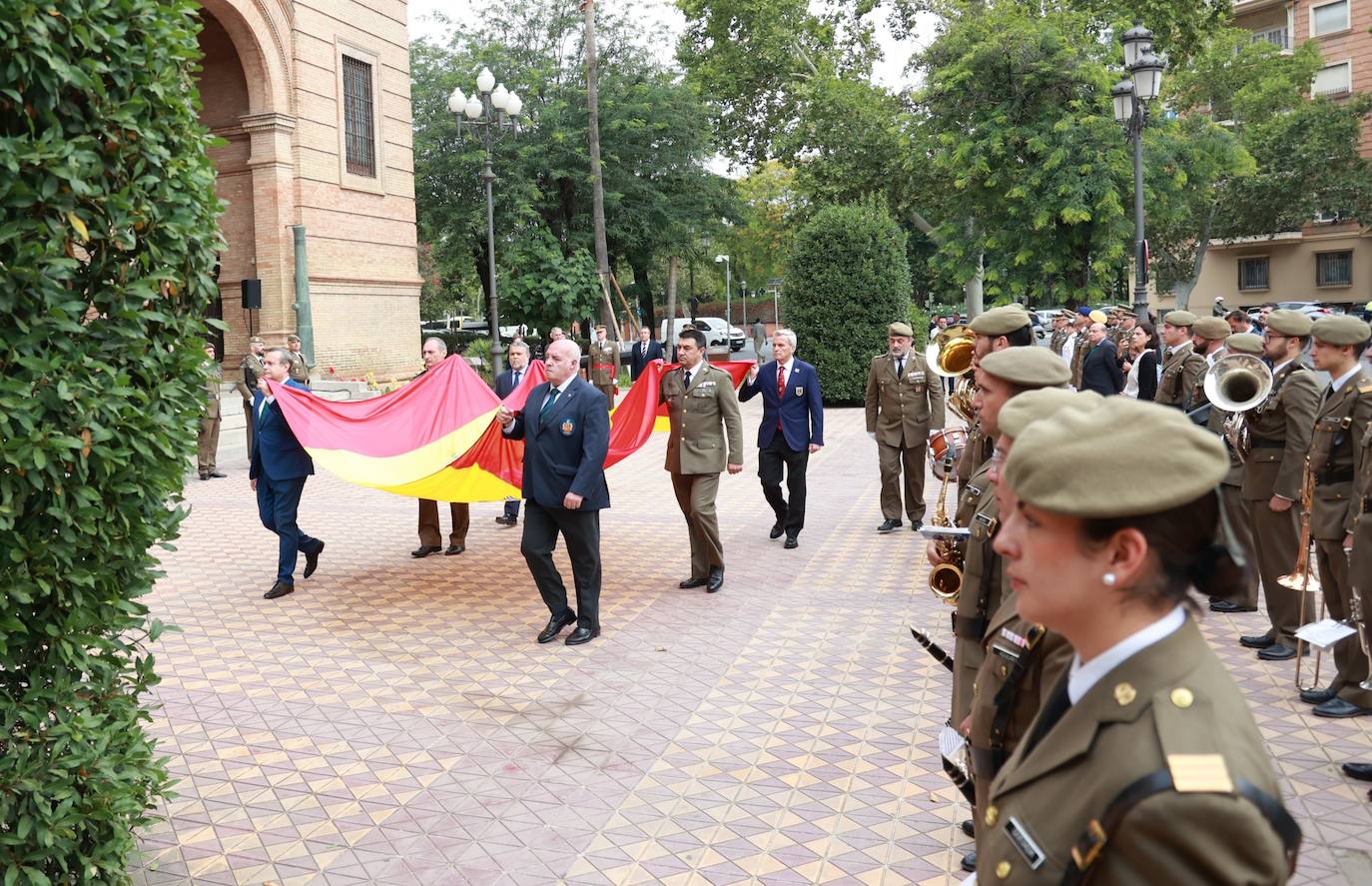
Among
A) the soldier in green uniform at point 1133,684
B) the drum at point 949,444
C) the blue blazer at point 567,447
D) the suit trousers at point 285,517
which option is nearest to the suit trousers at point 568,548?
the blue blazer at point 567,447

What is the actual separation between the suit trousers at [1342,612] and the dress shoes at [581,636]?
4689 mm

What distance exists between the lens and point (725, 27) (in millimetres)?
40312

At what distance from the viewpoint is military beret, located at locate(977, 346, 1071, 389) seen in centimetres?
374

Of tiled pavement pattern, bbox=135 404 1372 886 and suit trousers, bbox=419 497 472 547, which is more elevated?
suit trousers, bbox=419 497 472 547

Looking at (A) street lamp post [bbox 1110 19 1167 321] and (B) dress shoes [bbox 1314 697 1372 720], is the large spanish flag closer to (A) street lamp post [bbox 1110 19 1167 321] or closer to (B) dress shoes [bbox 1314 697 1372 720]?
(B) dress shoes [bbox 1314 697 1372 720]

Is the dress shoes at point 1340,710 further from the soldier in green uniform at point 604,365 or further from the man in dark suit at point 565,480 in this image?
the soldier in green uniform at point 604,365

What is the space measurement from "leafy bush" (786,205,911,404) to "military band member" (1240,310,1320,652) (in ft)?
59.3

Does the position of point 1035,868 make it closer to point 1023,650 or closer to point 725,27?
point 1023,650

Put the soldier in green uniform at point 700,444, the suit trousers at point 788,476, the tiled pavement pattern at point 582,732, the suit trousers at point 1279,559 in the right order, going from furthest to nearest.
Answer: the suit trousers at point 788,476, the soldier in green uniform at point 700,444, the suit trousers at point 1279,559, the tiled pavement pattern at point 582,732

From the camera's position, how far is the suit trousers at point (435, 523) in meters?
11.3

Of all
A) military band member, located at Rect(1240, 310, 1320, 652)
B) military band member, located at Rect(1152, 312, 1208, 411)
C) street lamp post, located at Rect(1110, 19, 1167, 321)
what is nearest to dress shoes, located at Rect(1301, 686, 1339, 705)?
military band member, located at Rect(1240, 310, 1320, 652)

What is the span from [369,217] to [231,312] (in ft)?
12.3

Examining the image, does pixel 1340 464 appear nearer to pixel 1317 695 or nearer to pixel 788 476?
pixel 1317 695

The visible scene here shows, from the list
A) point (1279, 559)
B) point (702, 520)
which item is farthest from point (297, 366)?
point (1279, 559)
